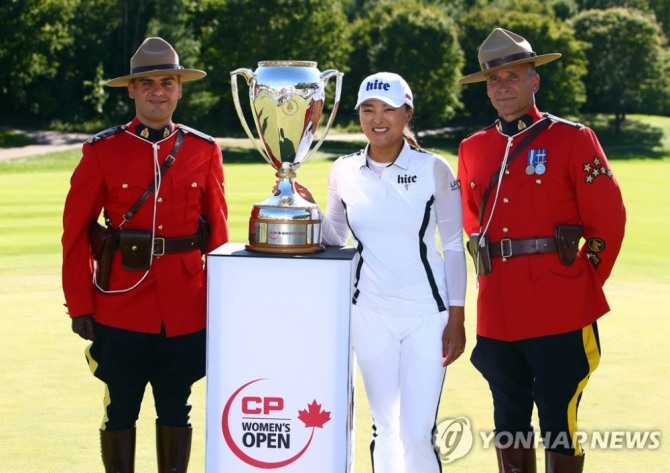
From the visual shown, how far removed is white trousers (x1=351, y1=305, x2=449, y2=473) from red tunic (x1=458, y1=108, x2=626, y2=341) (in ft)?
1.82

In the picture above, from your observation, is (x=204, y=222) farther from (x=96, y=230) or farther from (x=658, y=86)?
(x=658, y=86)

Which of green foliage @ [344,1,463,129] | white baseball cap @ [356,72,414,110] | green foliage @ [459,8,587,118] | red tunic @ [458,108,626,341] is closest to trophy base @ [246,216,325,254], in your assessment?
white baseball cap @ [356,72,414,110]

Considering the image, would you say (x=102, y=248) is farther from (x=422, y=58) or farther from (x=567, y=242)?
(x=422, y=58)

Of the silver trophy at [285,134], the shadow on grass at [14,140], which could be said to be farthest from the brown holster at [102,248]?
the shadow on grass at [14,140]

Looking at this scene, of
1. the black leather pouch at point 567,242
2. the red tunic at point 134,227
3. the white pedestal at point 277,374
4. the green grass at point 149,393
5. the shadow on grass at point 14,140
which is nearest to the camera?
the white pedestal at point 277,374

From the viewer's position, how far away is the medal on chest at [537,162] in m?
4.35

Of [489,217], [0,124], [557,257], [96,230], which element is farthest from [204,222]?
[0,124]

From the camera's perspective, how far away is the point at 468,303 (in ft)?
31.1

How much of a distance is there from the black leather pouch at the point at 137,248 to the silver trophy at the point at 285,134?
2.27 ft

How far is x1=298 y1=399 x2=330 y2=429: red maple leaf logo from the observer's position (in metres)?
3.72

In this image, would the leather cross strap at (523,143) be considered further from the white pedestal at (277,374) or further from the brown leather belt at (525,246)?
the white pedestal at (277,374)

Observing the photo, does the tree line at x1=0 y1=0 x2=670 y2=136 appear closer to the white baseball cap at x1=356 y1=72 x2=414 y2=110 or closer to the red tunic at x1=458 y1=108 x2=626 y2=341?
the red tunic at x1=458 y1=108 x2=626 y2=341

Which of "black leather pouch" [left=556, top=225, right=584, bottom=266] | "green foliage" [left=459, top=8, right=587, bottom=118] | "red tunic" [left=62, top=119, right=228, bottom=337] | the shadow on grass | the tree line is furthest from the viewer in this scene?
"green foliage" [left=459, top=8, right=587, bottom=118]

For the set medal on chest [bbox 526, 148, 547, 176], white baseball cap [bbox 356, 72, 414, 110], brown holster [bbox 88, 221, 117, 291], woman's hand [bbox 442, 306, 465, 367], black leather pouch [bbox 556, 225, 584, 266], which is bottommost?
woman's hand [bbox 442, 306, 465, 367]
